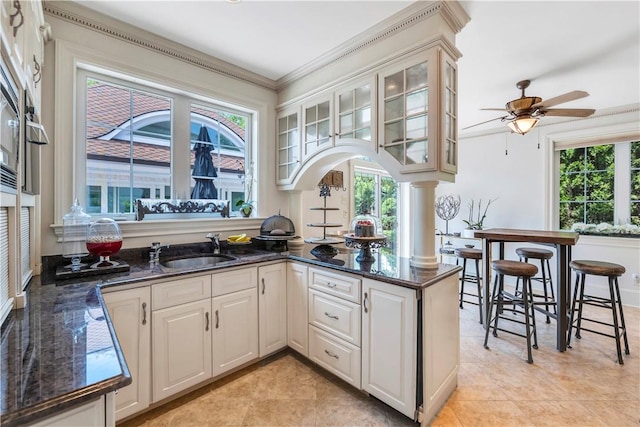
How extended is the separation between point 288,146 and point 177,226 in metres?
1.38

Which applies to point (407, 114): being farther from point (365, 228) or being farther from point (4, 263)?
point (4, 263)

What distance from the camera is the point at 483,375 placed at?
2.23m

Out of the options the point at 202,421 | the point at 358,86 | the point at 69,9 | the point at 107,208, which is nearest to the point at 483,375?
the point at 202,421

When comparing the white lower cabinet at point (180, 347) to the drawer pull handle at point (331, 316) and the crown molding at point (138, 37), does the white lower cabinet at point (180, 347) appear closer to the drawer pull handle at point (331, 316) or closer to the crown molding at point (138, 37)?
the drawer pull handle at point (331, 316)

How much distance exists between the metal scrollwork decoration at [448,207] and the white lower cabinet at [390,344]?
377 centimetres

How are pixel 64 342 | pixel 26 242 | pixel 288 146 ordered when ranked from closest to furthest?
pixel 64 342
pixel 26 242
pixel 288 146

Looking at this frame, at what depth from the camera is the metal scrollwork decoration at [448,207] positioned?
5.08 meters

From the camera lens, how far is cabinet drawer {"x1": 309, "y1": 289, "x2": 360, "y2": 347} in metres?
1.95

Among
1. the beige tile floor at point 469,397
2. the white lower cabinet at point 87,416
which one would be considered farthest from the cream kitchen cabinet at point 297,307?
the white lower cabinet at point 87,416

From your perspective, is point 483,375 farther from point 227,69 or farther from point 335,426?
point 227,69

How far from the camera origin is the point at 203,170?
275 cm

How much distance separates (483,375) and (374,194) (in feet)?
10.8

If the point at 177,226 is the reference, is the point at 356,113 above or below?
above

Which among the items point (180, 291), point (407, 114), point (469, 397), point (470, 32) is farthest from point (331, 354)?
point (470, 32)
